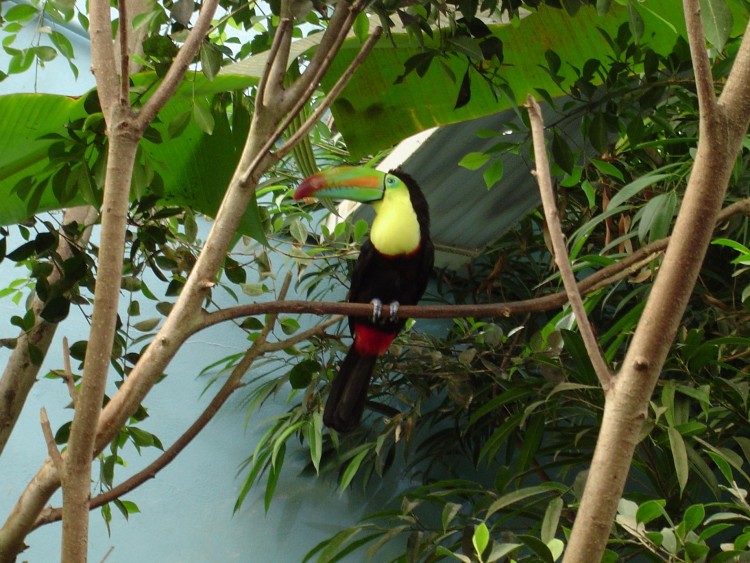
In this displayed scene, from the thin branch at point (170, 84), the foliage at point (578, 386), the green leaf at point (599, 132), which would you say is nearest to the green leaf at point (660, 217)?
the foliage at point (578, 386)

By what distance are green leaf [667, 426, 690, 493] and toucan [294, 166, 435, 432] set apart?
609 millimetres

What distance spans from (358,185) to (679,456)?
2.88ft

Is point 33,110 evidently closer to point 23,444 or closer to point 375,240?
point 375,240

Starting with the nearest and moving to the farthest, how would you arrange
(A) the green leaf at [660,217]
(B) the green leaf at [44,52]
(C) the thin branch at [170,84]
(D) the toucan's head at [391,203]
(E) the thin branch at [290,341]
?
(C) the thin branch at [170,84], (E) the thin branch at [290,341], (A) the green leaf at [660,217], (B) the green leaf at [44,52], (D) the toucan's head at [391,203]

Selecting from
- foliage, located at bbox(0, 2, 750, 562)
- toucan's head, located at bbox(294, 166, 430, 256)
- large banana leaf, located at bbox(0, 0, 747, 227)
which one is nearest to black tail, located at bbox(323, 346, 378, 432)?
foliage, located at bbox(0, 2, 750, 562)

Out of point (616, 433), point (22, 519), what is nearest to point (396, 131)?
point (22, 519)

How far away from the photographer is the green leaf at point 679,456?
52.1 inches

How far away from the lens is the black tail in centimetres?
169

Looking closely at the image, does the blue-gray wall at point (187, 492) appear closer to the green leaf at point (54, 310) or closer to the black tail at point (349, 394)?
the black tail at point (349, 394)

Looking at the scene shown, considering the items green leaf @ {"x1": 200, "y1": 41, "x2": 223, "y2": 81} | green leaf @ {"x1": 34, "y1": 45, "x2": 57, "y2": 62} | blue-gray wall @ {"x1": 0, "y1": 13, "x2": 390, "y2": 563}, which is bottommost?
blue-gray wall @ {"x1": 0, "y1": 13, "x2": 390, "y2": 563}

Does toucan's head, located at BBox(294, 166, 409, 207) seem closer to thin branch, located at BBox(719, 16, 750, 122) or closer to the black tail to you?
the black tail

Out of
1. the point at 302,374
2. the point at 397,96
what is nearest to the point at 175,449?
the point at 302,374

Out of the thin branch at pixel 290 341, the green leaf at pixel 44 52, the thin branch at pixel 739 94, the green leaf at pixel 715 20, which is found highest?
the green leaf at pixel 44 52

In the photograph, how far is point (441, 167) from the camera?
2.09 meters
